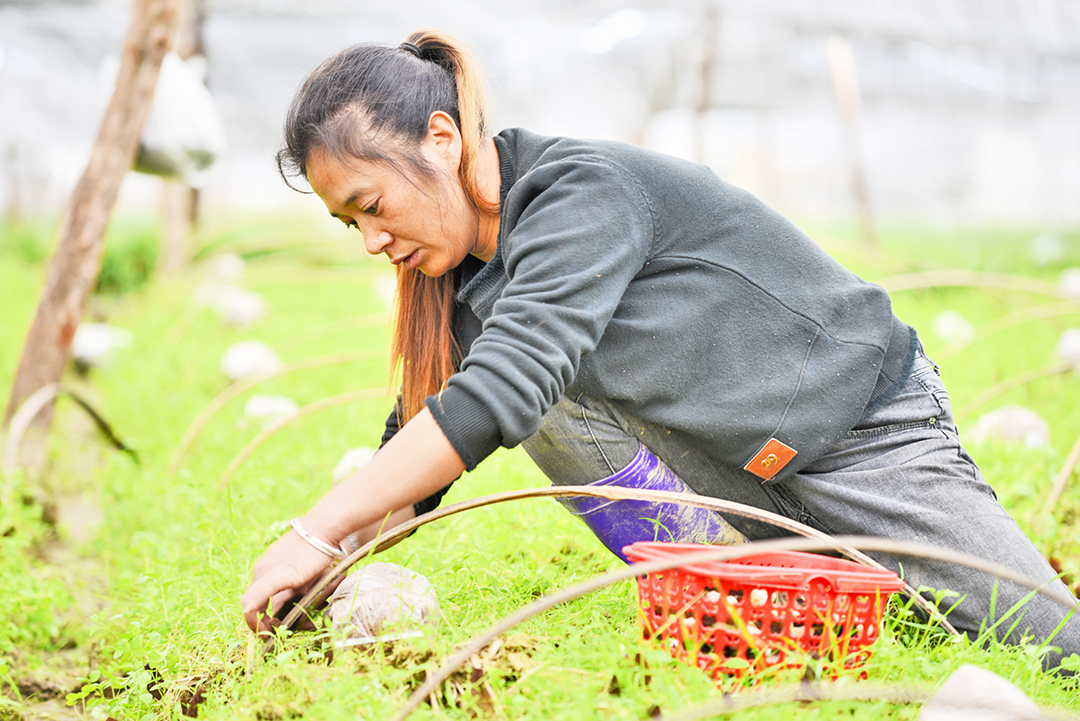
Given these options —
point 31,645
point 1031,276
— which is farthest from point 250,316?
point 1031,276

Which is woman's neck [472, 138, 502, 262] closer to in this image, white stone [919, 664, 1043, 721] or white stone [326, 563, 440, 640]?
white stone [326, 563, 440, 640]

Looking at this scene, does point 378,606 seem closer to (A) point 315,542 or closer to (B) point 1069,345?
(A) point 315,542

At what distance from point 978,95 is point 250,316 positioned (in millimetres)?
5379

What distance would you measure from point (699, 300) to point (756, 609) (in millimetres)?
438

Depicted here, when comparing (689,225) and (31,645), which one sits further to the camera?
(31,645)

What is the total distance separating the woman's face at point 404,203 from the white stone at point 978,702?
34.1 inches

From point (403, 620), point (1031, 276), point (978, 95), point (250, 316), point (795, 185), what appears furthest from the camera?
point (795, 185)

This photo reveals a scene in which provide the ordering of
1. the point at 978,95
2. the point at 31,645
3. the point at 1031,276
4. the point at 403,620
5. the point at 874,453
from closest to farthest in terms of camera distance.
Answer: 1. the point at 403,620
2. the point at 874,453
3. the point at 31,645
4. the point at 1031,276
5. the point at 978,95

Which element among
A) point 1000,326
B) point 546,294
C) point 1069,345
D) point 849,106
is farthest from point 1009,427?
point 849,106

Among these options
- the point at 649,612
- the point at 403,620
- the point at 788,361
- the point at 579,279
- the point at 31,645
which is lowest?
the point at 31,645

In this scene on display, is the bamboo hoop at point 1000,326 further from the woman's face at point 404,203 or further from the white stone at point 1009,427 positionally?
the woman's face at point 404,203

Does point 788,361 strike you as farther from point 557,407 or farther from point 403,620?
point 403,620

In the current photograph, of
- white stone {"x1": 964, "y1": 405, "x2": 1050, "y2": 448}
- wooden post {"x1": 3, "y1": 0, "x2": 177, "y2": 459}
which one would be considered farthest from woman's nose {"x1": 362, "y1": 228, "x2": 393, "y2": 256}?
wooden post {"x1": 3, "y1": 0, "x2": 177, "y2": 459}

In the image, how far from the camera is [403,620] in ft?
4.18
